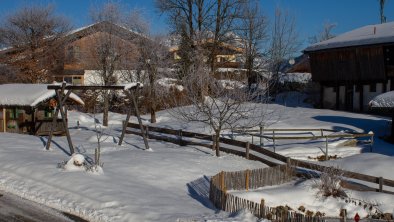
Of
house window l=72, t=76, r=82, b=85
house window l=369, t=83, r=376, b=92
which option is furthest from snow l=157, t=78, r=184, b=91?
house window l=369, t=83, r=376, b=92

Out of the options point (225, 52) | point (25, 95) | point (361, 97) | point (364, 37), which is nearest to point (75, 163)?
point (25, 95)

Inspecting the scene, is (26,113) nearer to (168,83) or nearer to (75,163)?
(75,163)

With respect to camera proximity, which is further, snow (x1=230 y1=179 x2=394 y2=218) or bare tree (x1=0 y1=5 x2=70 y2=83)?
bare tree (x1=0 y1=5 x2=70 y2=83)

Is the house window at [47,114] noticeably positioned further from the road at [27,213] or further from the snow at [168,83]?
the road at [27,213]

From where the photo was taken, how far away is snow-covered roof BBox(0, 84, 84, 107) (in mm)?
30172

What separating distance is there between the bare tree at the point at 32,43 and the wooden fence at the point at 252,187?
34.0 m

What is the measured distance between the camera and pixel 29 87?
3262 centimetres

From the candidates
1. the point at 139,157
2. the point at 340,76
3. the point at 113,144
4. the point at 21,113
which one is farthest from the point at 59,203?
the point at 340,76

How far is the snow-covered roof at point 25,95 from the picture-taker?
30.2 meters

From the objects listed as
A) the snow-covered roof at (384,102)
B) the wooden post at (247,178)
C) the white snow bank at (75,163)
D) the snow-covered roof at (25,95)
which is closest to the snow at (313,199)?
the wooden post at (247,178)

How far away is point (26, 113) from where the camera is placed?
1256 inches

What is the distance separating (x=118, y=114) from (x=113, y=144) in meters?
19.3

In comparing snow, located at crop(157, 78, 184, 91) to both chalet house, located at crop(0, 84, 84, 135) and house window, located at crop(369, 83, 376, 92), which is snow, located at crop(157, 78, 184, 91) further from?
house window, located at crop(369, 83, 376, 92)

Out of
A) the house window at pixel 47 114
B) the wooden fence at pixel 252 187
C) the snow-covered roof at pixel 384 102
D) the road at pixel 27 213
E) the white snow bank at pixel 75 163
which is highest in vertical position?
the snow-covered roof at pixel 384 102
